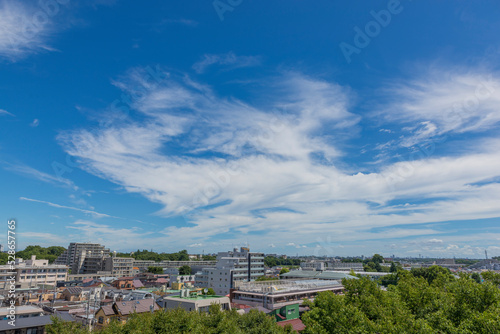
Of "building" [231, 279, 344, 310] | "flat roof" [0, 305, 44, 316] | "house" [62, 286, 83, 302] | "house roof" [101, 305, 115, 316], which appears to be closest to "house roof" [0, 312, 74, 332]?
"flat roof" [0, 305, 44, 316]

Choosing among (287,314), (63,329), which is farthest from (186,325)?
(287,314)

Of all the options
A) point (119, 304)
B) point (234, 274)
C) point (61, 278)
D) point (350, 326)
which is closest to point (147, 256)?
point (61, 278)

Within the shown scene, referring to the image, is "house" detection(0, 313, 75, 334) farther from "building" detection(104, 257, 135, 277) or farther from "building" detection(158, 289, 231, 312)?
"building" detection(104, 257, 135, 277)

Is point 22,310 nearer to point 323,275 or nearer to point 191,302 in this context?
point 191,302

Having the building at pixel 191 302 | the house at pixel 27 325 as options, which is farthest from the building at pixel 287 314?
the house at pixel 27 325

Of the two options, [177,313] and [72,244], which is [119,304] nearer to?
[177,313]

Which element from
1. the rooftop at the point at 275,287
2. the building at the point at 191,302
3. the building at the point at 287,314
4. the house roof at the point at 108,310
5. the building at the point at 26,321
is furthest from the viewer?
the rooftop at the point at 275,287

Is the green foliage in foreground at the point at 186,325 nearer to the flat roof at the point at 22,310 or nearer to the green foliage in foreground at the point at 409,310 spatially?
the green foliage in foreground at the point at 409,310
